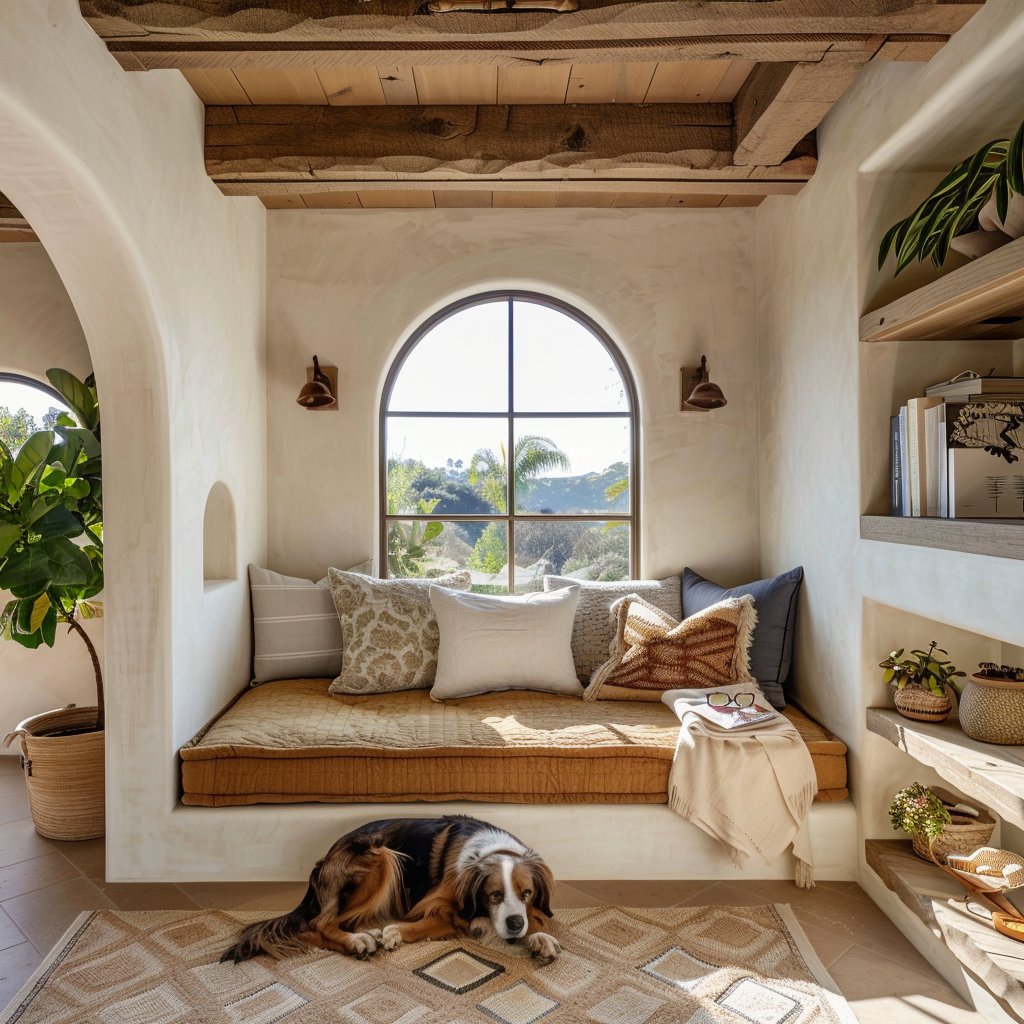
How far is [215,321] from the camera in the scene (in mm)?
2971

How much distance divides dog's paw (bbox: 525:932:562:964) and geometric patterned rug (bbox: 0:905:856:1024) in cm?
3

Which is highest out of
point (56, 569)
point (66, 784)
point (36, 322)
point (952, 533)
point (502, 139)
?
point (502, 139)

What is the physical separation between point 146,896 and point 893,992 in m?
2.18

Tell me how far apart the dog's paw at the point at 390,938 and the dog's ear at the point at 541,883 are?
0.40 m

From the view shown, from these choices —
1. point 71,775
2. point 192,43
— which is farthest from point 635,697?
point 192,43

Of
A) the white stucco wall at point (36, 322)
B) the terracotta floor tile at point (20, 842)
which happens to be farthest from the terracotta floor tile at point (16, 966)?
the white stucco wall at point (36, 322)

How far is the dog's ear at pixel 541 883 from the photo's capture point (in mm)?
2264

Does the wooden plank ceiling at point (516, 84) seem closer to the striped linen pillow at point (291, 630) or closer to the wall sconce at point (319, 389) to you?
the wall sconce at point (319, 389)

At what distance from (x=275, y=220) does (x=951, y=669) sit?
10.7ft

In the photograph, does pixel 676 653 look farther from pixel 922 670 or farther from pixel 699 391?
pixel 699 391

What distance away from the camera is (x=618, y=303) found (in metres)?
3.65

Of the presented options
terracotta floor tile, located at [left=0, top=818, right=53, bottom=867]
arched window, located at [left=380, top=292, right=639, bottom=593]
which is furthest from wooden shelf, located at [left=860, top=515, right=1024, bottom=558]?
terracotta floor tile, located at [left=0, top=818, right=53, bottom=867]

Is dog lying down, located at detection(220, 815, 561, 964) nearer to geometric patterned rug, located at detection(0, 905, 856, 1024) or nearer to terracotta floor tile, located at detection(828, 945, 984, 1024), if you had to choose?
geometric patterned rug, located at detection(0, 905, 856, 1024)

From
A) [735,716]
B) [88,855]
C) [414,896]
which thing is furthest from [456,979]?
[88,855]
